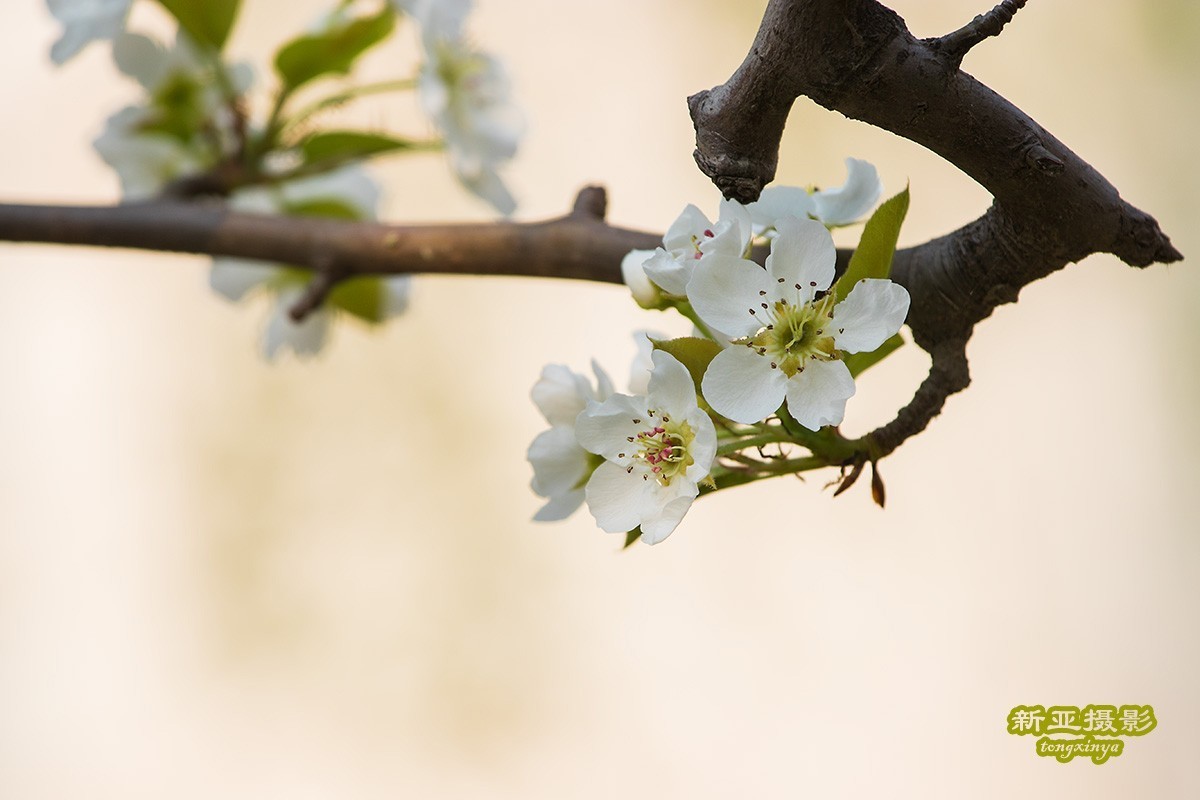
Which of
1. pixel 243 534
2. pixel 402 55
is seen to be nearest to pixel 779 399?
pixel 243 534

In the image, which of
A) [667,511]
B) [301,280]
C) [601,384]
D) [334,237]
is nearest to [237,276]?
[301,280]

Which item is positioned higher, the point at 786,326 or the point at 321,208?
the point at 786,326

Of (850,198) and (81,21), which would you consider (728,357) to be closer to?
(850,198)

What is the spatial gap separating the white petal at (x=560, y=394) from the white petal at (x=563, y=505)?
0.09ft

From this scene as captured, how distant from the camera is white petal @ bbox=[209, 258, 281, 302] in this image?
691 mm

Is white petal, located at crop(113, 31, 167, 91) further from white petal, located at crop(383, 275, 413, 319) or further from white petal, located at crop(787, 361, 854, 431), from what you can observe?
white petal, located at crop(787, 361, 854, 431)

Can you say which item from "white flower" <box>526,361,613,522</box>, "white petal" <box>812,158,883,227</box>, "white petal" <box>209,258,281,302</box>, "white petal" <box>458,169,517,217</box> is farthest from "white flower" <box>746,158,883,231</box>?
"white petal" <box>209,258,281,302</box>

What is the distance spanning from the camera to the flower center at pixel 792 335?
12.8 inches

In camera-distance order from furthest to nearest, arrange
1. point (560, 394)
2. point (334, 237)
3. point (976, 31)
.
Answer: point (334, 237), point (560, 394), point (976, 31)

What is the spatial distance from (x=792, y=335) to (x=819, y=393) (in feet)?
0.06

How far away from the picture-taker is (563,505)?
407mm

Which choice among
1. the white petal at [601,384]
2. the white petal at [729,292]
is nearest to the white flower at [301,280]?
the white petal at [601,384]

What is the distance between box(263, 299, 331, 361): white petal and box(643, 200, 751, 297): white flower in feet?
1.31

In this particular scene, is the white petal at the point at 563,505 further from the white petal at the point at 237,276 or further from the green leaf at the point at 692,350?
the white petal at the point at 237,276
